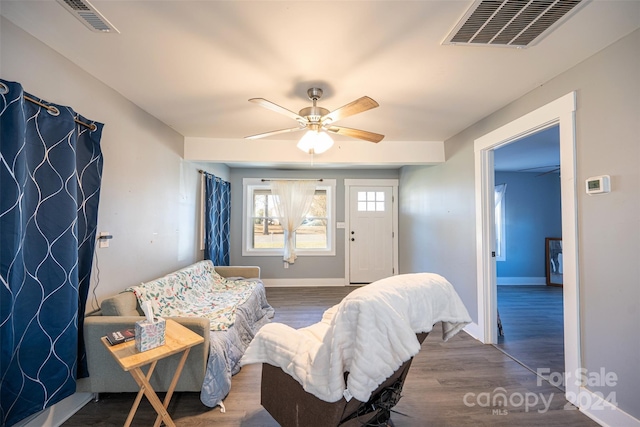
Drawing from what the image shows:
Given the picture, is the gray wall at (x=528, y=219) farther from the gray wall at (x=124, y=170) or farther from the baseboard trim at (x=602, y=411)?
the gray wall at (x=124, y=170)

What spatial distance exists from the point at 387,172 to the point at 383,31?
12.5 feet

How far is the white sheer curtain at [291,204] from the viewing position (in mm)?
4820

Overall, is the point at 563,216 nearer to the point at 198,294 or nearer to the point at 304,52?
the point at 304,52

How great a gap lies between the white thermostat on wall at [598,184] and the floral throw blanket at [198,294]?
2813 millimetres

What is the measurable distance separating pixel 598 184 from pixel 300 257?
4119mm

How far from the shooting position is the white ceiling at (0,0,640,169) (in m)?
1.29

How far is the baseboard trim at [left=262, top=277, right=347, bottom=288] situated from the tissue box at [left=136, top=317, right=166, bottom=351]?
3.45 metres

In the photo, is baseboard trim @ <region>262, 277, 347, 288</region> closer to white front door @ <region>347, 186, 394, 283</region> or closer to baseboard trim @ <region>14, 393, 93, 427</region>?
white front door @ <region>347, 186, 394, 283</region>

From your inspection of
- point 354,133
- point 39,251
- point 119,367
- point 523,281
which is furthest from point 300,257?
point 523,281

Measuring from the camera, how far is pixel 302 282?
4.92m

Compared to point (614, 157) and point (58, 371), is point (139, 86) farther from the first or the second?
point (614, 157)

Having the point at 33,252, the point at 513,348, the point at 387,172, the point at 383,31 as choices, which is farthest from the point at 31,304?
the point at 387,172

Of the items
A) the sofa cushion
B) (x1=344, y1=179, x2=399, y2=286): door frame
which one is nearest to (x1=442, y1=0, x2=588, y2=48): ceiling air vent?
the sofa cushion

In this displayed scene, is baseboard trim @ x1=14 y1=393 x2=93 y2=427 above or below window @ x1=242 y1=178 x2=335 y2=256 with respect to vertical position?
below
